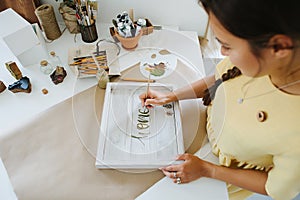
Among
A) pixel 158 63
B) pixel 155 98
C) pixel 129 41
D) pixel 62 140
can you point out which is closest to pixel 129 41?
pixel 129 41

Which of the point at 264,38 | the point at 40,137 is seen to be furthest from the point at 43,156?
the point at 264,38

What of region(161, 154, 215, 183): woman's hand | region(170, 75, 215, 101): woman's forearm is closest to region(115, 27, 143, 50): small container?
region(170, 75, 215, 101): woman's forearm

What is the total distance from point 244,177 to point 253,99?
0.62 ft

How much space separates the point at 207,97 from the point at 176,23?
0.41 meters

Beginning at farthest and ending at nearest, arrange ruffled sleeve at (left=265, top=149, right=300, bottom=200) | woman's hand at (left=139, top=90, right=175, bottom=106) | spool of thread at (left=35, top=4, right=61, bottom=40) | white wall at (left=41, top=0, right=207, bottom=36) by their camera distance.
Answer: white wall at (left=41, top=0, right=207, bottom=36) < spool of thread at (left=35, top=4, right=61, bottom=40) < woman's hand at (left=139, top=90, right=175, bottom=106) < ruffled sleeve at (left=265, top=149, right=300, bottom=200)

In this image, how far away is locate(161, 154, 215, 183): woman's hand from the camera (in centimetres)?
65

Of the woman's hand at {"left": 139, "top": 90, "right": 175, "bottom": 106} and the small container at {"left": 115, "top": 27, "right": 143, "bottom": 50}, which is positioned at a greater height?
the small container at {"left": 115, "top": 27, "right": 143, "bottom": 50}

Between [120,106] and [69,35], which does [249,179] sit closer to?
[120,106]

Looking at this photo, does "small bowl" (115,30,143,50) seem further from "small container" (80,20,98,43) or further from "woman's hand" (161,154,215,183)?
"woman's hand" (161,154,215,183)

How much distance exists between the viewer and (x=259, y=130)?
22.6 inches

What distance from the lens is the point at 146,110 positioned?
78cm

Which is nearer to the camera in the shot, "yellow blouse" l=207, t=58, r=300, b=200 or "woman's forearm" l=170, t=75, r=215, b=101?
"yellow blouse" l=207, t=58, r=300, b=200

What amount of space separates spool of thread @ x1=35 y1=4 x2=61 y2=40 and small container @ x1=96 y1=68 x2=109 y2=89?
0.89ft

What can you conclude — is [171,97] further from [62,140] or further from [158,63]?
[62,140]
